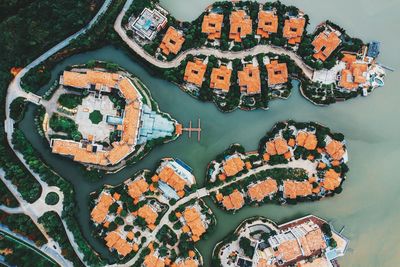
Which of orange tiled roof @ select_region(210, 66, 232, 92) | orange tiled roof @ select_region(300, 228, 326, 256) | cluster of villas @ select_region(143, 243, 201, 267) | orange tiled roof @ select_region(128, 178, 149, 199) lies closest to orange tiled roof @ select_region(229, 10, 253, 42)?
orange tiled roof @ select_region(210, 66, 232, 92)

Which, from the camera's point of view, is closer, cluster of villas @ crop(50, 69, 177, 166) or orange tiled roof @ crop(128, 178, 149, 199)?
cluster of villas @ crop(50, 69, 177, 166)

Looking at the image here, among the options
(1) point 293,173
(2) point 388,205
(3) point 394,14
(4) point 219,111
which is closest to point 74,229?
(4) point 219,111

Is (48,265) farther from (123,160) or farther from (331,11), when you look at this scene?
(331,11)

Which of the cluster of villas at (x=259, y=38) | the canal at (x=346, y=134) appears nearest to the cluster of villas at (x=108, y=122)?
the canal at (x=346, y=134)

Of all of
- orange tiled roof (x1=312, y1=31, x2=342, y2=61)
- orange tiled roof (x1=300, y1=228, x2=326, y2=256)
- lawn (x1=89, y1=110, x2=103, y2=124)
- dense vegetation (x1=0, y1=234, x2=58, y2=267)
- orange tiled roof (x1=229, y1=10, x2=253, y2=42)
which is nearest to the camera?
dense vegetation (x1=0, y1=234, x2=58, y2=267)

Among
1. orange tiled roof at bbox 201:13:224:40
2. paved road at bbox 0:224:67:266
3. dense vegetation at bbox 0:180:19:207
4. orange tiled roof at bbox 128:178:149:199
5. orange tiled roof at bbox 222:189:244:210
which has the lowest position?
paved road at bbox 0:224:67:266

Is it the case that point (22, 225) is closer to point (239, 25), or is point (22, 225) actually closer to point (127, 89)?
point (127, 89)

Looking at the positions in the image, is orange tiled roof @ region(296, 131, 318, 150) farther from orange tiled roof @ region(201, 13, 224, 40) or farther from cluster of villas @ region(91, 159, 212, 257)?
orange tiled roof @ region(201, 13, 224, 40)
